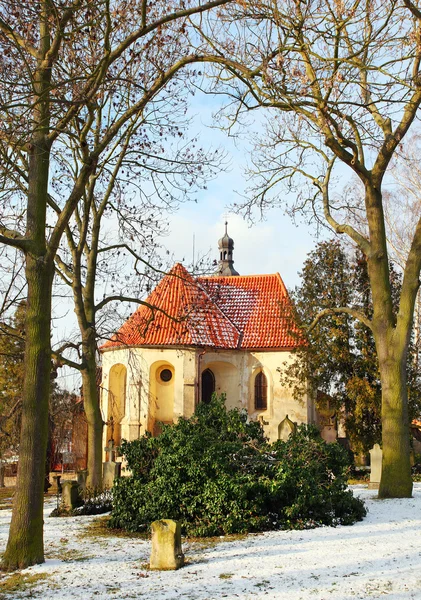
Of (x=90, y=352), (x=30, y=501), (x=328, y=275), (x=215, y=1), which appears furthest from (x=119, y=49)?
(x=328, y=275)

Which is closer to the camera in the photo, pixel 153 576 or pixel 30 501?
pixel 153 576

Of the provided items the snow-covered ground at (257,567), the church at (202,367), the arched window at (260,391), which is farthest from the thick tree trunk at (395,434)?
the arched window at (260,391)

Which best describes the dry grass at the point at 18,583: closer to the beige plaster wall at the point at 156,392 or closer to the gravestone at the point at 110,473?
the gravestone at the point at 110,473

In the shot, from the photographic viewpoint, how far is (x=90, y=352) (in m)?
15.3

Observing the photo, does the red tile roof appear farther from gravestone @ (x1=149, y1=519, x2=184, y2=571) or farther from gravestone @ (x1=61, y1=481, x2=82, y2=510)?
gravestone @ (x1=149, y1=519, x2=184, y2=571)

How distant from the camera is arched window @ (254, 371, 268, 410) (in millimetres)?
30500

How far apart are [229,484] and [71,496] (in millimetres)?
5259

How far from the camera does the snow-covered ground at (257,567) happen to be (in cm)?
702

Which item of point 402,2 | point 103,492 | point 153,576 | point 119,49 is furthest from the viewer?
point 103,492

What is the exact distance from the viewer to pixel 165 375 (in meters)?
30.6

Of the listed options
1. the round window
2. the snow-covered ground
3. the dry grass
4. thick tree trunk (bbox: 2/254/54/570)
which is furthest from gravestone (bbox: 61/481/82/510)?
the round window

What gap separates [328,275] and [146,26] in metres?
18.7

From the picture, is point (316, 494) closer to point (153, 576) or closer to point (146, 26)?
point (153, 576)

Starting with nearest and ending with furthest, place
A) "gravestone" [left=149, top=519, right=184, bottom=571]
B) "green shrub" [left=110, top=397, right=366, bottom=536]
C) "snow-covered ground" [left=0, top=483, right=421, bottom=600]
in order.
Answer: "snow-covered ground" [left=0, top=483, right=421, bottom=600]
"gravestone" [left=149, top=519, right=184, bottom=571]
"green shrub" [left=110, top=397, right=366, bottom=536]
